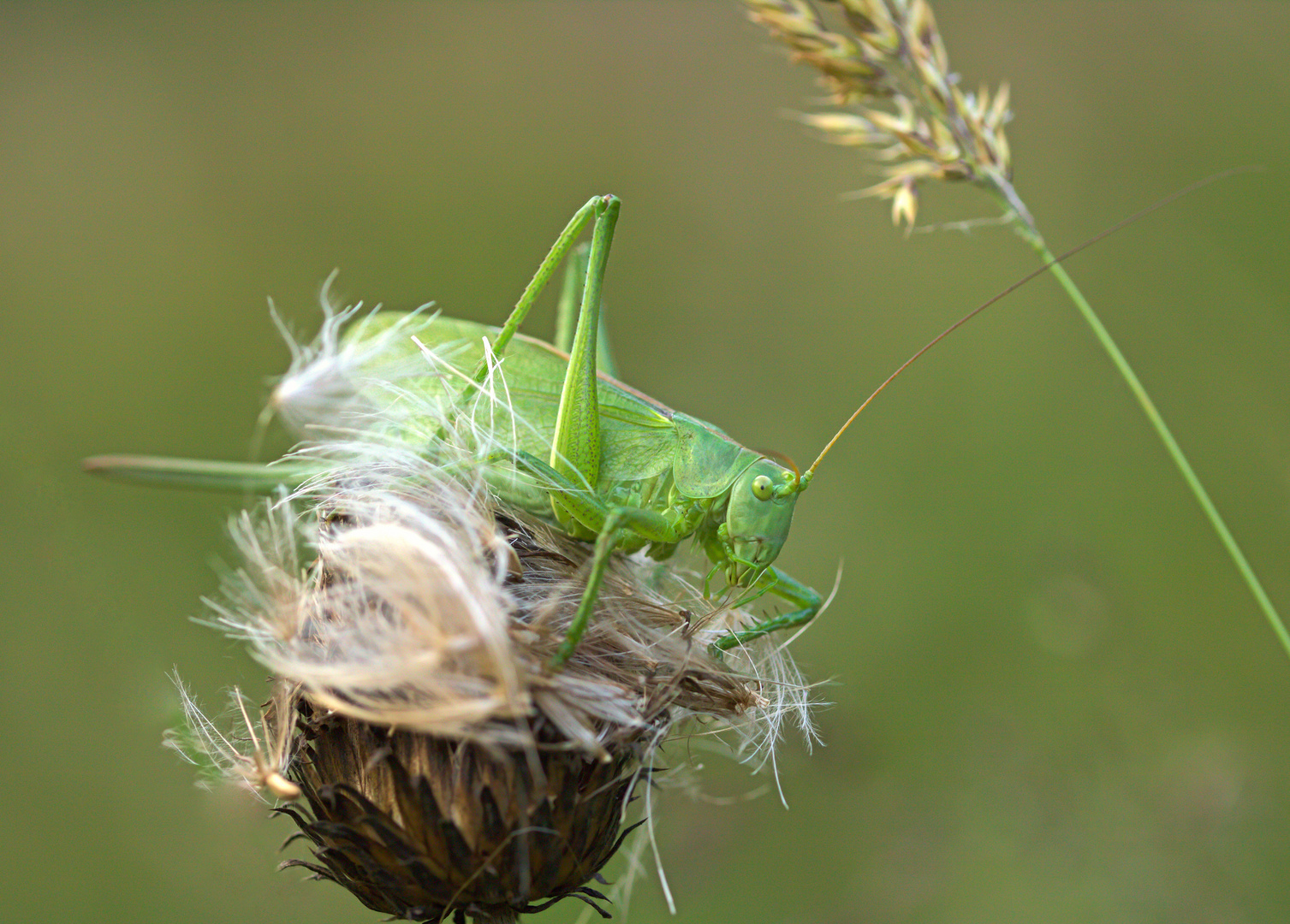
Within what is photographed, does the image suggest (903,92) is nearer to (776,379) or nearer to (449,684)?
(449,684)

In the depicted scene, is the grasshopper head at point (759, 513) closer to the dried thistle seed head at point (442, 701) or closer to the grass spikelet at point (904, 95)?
the dried thistle seed head at point (442, 701)

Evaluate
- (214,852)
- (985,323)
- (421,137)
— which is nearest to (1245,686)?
(985,323)

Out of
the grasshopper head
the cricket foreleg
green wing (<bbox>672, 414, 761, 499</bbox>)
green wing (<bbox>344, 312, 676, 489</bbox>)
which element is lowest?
the cricket foreleg

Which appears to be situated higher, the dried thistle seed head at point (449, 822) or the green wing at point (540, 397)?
the green wing at point (540, 397)

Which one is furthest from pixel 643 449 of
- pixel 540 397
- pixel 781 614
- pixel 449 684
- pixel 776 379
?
pixel 776 379

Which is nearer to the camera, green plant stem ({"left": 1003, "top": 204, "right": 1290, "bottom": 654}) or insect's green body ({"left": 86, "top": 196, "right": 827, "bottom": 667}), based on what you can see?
green plant stem ({"left": 1003, "top": 204, "right": 1290, "bottom": 654})

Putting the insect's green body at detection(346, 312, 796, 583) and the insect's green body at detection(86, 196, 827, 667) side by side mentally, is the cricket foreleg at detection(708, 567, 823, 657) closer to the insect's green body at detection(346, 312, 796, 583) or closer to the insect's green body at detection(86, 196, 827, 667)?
the insect's green body at detection(86, 196, 827, 667)


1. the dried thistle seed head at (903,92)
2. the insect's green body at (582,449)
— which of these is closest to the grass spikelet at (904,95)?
the dried thistle seed head at (903,92)

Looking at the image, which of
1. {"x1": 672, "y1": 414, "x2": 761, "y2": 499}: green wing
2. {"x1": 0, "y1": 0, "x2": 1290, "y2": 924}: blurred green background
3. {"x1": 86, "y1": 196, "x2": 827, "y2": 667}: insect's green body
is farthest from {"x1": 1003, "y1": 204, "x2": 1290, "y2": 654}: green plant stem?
{"x1": 0, "y1": 0, "x2": 1290, "y2": 924}: blurred green background
